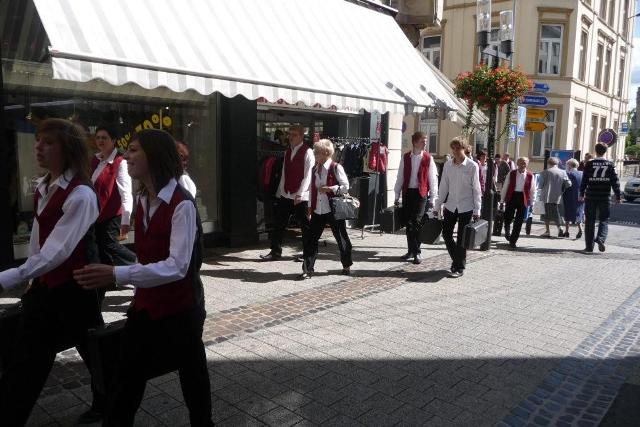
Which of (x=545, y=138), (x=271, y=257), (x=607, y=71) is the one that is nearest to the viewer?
(x=271, y=257)

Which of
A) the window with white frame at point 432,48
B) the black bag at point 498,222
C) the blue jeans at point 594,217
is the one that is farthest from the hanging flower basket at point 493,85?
the window with white frame at point 432,48

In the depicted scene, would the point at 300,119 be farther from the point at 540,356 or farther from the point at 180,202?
the point at 180,202

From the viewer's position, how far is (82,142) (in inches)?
109

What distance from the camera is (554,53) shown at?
24297 mm

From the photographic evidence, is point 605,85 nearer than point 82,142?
No

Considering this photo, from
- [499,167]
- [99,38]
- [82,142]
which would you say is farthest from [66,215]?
[499,167]

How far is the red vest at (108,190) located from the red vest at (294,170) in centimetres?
279

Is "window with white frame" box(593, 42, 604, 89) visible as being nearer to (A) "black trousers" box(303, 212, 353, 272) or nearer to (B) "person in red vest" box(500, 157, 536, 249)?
(B) "person in red vest" box(500, 157, 536, 249)

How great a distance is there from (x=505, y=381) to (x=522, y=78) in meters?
6.47

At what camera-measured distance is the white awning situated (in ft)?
15.9

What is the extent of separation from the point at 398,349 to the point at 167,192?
2752 millimetres

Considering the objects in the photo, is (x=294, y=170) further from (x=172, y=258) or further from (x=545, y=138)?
(x=545, y=138)

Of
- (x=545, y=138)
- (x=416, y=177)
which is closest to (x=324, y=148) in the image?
(x=416, y=177)

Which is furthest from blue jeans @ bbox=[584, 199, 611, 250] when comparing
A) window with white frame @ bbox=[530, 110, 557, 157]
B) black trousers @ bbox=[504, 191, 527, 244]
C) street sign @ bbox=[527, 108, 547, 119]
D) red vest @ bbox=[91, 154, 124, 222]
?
window with white frame @ bbox=[530, 110, 557, 157]
